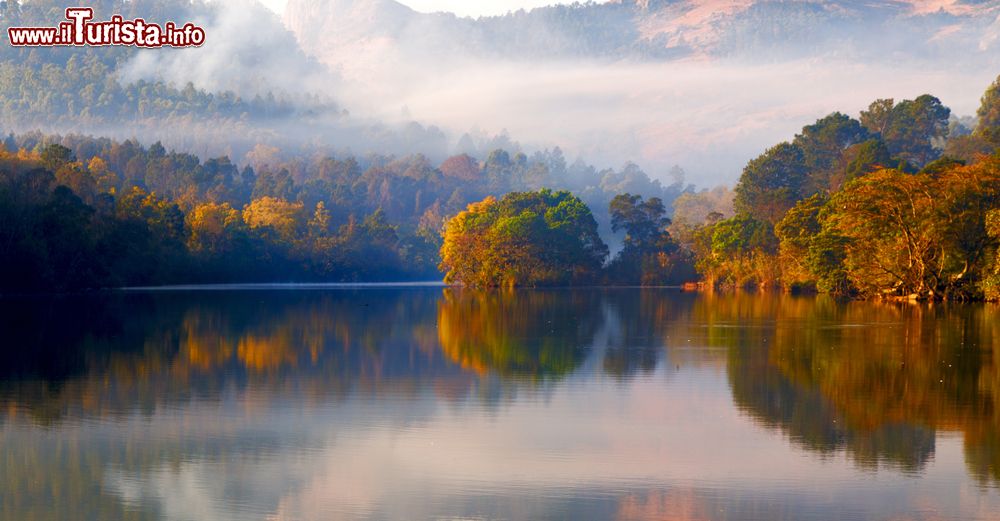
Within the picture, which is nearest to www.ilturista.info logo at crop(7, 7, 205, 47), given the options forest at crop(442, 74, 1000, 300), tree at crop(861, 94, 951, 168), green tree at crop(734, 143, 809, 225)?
forest at crop(442, 74, 1000, 300)

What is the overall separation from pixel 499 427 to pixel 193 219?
3283 inches

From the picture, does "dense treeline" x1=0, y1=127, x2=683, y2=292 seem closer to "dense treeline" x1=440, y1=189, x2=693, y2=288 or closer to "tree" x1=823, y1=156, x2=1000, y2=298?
"dense treeline" x1=440, y1=189, x2=693, y2=288

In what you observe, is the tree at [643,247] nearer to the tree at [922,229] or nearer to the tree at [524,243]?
the tree at [524,243]

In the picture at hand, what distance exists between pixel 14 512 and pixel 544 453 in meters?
6.43

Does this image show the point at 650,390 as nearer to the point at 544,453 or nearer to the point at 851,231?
the point at 544,453

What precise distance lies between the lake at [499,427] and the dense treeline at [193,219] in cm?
3145

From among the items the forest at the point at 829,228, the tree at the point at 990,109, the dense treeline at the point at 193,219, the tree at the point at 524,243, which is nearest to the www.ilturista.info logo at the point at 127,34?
the dense treeline at the point at 193,219

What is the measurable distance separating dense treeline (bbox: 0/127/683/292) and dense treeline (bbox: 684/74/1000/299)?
56.7 feet

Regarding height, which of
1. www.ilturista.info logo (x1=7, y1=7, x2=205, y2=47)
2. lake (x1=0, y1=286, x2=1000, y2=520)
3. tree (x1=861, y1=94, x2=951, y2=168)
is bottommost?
lake (x1=0, y1=286, x2=1000, y2=520)

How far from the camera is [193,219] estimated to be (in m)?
96.2

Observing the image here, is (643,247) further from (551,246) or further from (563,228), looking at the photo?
(551,246)

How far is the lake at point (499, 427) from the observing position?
40.9 ft

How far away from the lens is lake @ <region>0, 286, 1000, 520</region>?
40.9 ft

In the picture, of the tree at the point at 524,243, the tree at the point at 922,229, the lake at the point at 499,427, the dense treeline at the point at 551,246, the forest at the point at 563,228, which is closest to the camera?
the lake at the point at 499,427
